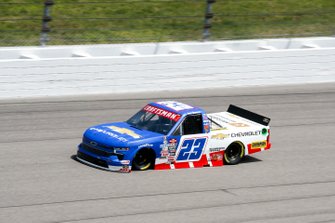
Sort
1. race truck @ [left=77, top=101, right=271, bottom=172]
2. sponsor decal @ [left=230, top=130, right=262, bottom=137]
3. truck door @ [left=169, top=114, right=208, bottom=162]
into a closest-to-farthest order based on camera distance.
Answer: race truck @ [left=77, top=101, right=271, bottom=172]
truck door @ [left=169, top=114, right=208, bottom=162]
sponsor decal @ [left=230, top=130, right=262, bottom=137]

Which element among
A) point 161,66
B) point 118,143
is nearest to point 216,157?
point 118,143

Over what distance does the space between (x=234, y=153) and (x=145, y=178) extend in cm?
229

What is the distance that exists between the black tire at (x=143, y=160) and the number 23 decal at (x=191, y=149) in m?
0.53

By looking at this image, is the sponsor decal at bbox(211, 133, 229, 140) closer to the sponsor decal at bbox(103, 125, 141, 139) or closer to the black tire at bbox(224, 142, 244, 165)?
the black tire at bbox(224, 142, 244, 165)

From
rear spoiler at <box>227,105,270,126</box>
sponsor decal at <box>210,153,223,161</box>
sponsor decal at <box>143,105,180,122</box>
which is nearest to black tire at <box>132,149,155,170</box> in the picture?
sponsor decal at <box>143,105,180,122</box>

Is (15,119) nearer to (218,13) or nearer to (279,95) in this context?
(279,95)

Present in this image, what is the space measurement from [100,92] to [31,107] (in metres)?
2.06

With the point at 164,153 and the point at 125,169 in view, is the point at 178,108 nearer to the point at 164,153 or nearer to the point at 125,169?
the point at 164,153

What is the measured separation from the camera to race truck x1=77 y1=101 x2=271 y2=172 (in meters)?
11.8

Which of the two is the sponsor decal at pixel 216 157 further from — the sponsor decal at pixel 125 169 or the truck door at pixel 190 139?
the sponsor decal at pixel 125 169

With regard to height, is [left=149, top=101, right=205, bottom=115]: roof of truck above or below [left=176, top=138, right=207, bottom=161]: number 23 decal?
above

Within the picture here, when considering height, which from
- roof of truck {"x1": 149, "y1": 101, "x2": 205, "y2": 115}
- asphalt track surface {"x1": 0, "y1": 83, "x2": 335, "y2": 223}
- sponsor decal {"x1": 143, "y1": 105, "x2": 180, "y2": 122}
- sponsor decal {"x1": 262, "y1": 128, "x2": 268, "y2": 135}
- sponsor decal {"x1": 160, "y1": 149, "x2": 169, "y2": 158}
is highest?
roof of truck {"x1": 149, "y1": 101, "x2": 205, "y2": 115}

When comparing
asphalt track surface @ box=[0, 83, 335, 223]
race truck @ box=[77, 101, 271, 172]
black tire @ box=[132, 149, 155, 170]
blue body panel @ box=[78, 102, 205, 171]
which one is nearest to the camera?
asphalt track surface @ box=[0, 83, 335, 223]

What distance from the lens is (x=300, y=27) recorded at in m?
22.1
